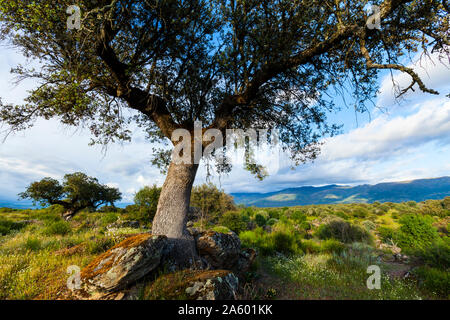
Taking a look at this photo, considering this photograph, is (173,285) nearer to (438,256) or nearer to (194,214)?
(438,256)

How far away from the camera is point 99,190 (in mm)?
26906

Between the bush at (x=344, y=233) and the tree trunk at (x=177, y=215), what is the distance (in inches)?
577

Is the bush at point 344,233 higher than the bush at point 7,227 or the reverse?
the reverse

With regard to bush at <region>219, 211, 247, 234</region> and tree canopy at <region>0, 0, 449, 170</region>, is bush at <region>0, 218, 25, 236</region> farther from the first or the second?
bush at <region>219, 211, 247, 234</region>

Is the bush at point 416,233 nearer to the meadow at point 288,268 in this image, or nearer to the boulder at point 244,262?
the meadow at point 288,268

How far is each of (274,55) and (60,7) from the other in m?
5.65

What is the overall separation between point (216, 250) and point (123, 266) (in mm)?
2696

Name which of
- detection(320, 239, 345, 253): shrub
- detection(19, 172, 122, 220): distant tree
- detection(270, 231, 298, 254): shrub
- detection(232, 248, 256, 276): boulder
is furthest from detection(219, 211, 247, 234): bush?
detection(19, 172, 122, 220): distant tree

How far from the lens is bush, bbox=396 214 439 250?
7.94 m

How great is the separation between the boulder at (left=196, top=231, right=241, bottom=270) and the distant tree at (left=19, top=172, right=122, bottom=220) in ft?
90.0

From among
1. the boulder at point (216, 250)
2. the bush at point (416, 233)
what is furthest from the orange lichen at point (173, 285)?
the bush at point (416, 233)

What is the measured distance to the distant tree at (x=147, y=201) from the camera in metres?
14.2

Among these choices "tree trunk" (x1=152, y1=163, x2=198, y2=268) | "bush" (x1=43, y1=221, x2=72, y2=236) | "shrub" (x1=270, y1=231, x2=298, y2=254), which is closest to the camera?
"tree trunk" (x1=152, y1=163, x2=198, y2=268)

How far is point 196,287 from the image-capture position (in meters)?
2.99
